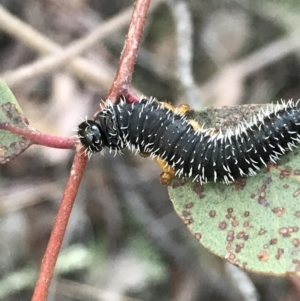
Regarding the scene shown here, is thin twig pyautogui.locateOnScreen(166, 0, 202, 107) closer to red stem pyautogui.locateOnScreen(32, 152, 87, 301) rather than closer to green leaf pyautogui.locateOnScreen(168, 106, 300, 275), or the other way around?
green leaf pyautogui.locateOnScreen(168, 106, 300, 275)

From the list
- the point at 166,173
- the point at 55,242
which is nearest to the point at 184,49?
the point at 166,173

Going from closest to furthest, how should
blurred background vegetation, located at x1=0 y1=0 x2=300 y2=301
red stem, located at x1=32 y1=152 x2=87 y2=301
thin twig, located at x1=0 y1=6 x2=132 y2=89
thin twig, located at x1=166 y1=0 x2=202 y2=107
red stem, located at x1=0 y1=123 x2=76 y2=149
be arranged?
red stem, located at x1=32 y1=152 x2=87 y2=301, red stem, located at x1=0 y1=123 x2=76 y2=149, thin twig, located at x1=0 y1=6 x2=132 y2=89, thin twig, located at x1=166 y1=0 x2=202 y2=107, blurred background vegetation, located at x1=0 y1=0 x2=300 y2=301

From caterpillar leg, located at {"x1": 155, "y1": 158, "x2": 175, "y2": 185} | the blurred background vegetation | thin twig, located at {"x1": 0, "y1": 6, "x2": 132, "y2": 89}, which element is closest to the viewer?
caterpillar leg, located at {"x1": 155, "y1": 158, "x2": 175, "y2": 185}

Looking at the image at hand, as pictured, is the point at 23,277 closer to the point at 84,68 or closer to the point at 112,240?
the point at 112,240

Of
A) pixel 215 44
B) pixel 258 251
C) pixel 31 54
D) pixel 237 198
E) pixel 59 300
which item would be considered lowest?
pixel 258 251

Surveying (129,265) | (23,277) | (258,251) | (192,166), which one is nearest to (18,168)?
(23,277)

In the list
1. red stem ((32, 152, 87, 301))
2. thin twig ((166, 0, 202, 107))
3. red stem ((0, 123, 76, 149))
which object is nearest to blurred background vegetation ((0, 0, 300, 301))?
thin twig ((166, 0, 202, 107))
